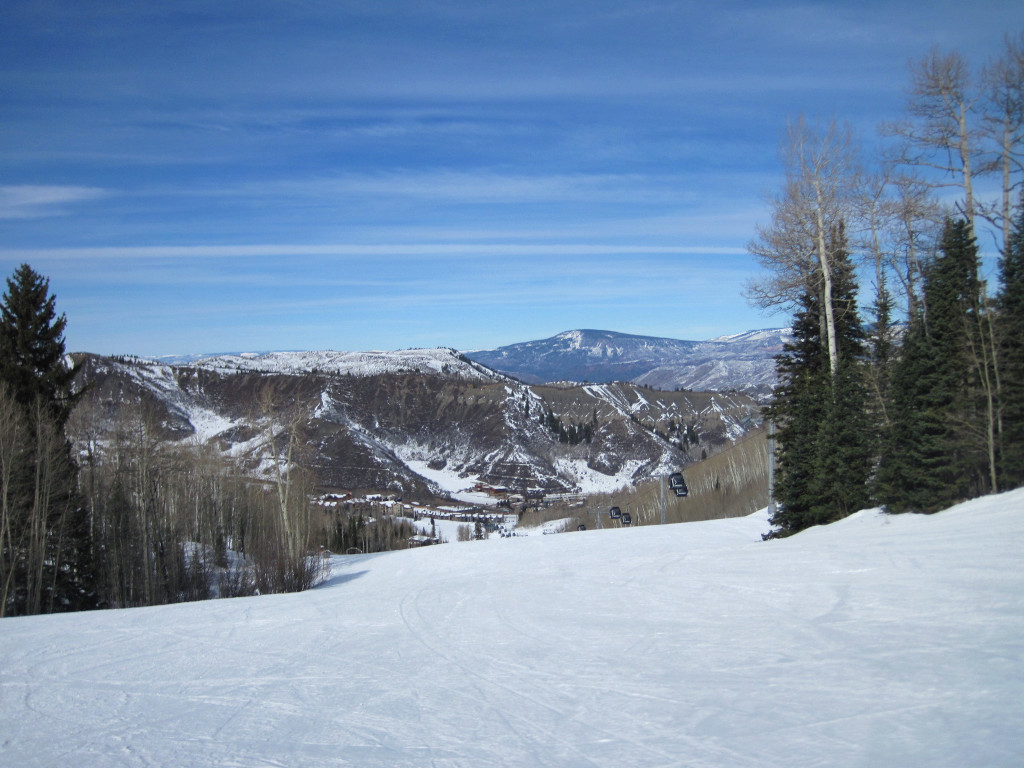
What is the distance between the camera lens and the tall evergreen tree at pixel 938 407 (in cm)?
1705

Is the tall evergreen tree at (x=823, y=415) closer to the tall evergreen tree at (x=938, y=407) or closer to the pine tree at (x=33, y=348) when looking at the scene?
the tall evergreen tree at (x=938, y=407)

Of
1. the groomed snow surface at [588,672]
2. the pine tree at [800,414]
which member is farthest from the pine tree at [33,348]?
the pine tree at [800,414]

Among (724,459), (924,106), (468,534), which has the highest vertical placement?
(924,106)

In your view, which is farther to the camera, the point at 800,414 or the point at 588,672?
the point at 800,414

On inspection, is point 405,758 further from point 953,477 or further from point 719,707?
point 953,477

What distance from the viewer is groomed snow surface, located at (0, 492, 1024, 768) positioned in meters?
5.77

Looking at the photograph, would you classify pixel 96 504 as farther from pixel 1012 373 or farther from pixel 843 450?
pixel 1012 373

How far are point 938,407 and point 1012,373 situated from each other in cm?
177

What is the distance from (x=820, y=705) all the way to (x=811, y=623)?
126 inches

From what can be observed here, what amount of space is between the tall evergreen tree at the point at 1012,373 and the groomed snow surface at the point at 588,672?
6.90 feet

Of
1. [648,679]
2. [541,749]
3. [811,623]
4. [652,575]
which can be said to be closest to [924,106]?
[652,575]

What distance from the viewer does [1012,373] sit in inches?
670

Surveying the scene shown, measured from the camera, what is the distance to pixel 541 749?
19.2 feet

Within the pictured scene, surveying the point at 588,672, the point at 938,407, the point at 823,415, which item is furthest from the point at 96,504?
the point at 938,407
